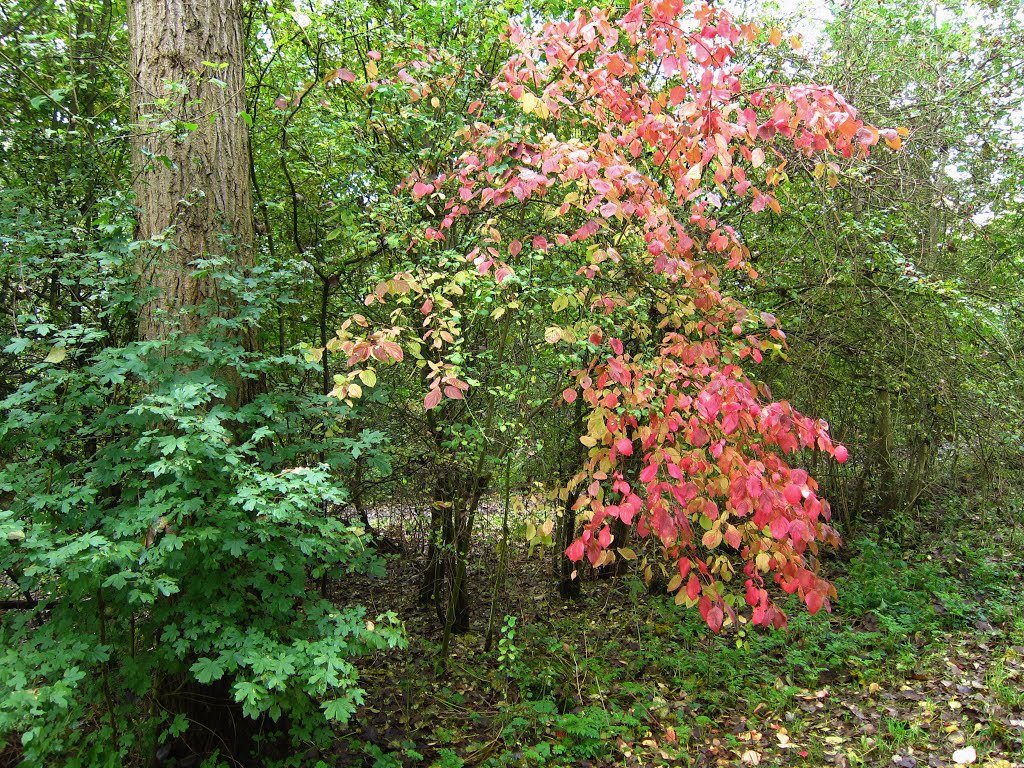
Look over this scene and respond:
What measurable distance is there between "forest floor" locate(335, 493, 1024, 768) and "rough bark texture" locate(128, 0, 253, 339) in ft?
9.16

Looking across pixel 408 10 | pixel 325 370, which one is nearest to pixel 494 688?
pixel 325 370

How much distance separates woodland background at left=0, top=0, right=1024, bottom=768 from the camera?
270 cm

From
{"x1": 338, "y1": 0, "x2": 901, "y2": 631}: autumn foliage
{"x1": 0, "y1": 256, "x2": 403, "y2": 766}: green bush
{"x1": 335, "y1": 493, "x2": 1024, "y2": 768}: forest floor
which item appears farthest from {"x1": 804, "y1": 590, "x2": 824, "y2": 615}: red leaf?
{"x1": 0, "y1": 256, "x2": 403, "y2": 766}: green bush

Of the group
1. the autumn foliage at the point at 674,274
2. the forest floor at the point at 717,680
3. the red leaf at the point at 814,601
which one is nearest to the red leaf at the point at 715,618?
the autumn foliage at the point at 674,274

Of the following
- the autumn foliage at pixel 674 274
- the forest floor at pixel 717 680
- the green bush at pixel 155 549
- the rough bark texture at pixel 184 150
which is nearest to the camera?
the green bush at pixel 155 549

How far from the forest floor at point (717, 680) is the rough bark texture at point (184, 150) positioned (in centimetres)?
279

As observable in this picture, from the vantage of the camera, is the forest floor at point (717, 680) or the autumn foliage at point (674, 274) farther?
the forest floor at point (717, 680)

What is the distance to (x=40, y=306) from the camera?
3117mm

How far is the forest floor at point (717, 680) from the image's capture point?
3.54 meters

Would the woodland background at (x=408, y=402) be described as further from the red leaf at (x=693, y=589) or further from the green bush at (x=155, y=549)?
the red leaf at (x=693, y=589)

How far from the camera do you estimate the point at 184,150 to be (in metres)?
3.20

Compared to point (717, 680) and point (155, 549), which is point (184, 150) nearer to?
point (155, 549)

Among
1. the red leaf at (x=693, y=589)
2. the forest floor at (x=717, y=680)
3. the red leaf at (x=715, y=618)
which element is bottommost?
the forest floor at (x=717, y=680)

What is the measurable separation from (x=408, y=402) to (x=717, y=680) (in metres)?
3.01
